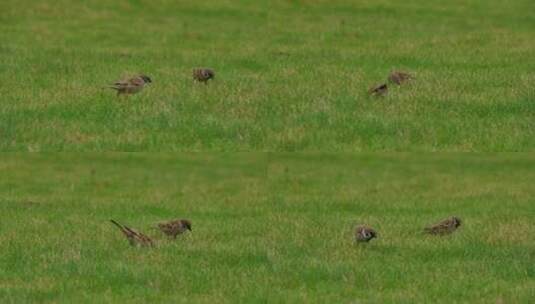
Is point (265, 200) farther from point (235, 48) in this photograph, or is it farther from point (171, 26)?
point (171, 26)

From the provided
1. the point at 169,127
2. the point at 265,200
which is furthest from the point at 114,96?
the point at 265,200

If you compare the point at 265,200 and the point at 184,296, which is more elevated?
the point at 184,296

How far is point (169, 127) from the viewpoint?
2530cm

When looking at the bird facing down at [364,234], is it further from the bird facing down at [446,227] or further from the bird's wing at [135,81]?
the bird's wing at [135,81]

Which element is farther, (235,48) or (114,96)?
(235,48)

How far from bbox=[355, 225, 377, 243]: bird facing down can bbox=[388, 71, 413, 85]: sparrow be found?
7.47 meters

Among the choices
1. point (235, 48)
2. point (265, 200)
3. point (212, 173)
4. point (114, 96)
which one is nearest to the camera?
point (114, 96)

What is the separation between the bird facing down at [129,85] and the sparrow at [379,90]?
506 centimetres

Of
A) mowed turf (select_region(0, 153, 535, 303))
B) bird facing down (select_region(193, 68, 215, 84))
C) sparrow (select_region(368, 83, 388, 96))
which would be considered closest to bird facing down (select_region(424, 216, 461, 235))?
mowed turf (select_region(0, 153, 535, 303))

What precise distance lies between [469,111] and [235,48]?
600 inches

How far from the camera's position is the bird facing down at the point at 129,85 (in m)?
26.7

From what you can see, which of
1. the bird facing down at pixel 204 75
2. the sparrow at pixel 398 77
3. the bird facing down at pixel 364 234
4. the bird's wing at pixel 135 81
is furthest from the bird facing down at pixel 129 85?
the bird facing down at pixel 364 234

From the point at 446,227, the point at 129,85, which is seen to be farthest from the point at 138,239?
the point at 129,85

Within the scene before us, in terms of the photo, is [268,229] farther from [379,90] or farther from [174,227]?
[379,90]
